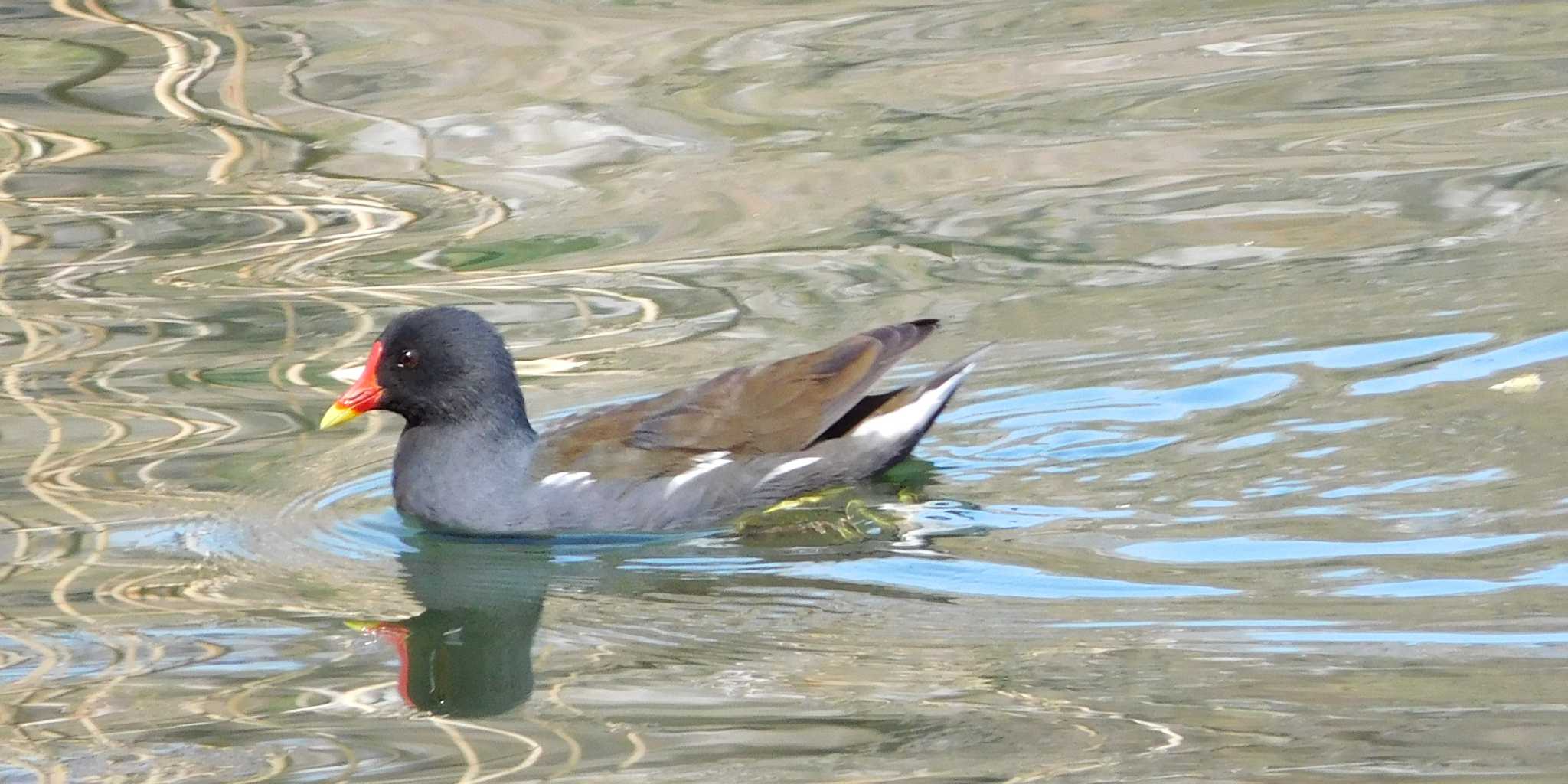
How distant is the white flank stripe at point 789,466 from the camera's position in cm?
588

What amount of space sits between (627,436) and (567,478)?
20 centimetres

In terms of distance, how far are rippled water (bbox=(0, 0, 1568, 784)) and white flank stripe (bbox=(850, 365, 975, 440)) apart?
0.19 metres

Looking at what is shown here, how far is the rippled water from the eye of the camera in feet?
13.9

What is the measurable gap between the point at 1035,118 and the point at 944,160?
2.41 ft

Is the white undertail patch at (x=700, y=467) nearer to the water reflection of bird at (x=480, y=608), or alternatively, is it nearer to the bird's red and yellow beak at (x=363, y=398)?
the water reflection of bird at (x=480, y=608)

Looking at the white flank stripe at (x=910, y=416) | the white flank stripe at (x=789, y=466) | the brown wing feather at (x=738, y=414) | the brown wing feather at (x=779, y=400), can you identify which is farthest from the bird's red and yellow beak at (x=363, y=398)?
the white flank stripe at (x=910, y=416)

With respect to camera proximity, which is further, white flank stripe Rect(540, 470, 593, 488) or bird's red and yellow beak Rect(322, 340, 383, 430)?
bird's red and yellow beak Rect(322, 340, 383, 430)

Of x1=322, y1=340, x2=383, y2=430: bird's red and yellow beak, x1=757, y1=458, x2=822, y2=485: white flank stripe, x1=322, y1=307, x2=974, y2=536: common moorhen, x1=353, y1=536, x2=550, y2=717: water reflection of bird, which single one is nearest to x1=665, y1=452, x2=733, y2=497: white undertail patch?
x1=322, y1=307, x2=974, y2=536: common moorhen

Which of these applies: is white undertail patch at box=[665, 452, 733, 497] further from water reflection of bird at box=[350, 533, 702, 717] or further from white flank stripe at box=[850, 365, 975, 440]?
white flank stripe at box=[850, 365, 975, 440]

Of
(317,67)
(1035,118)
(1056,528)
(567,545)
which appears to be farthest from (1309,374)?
(317,67)

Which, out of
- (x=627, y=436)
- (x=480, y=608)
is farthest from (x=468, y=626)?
(x=627, y=436)

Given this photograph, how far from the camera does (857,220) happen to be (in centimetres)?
855

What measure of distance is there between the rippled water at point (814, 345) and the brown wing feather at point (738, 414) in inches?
9.8

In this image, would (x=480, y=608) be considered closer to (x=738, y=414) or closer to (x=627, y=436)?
(x=627, y=436)
